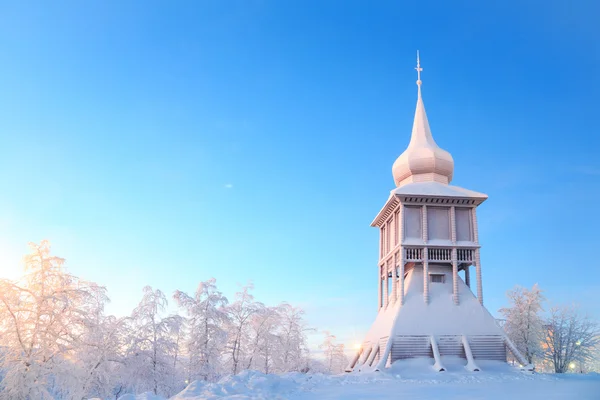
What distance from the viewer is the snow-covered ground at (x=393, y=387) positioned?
16641 mm

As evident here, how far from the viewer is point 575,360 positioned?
160ft

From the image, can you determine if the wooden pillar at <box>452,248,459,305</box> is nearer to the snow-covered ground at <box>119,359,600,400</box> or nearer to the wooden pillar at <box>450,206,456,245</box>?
the wooden pillar at <box>450,206,456,245</box>

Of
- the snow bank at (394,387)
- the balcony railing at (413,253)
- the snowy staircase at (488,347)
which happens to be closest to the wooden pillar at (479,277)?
the snowy staircase at (488,347)

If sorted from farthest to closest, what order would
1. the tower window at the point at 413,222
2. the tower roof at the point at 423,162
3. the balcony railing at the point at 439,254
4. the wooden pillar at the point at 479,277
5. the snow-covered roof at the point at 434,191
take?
the tower roof at the point at 423,162 → the tower window at the point at 413,222 → the balcony railing at the point at 439,254 → the snow-covered roof at the point at 434,191 → the wooden pillar at the point at 479,277

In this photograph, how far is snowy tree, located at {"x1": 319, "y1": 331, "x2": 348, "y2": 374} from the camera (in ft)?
218

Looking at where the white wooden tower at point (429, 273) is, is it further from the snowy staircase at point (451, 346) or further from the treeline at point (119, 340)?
the treeline at point (119, 340)

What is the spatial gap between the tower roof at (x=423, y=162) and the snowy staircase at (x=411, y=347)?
1246 centimetres

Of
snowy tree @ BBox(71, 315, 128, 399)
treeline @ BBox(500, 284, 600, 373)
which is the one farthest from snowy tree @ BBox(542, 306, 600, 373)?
snowy tree @ BBox(71, 315, 128, 399)

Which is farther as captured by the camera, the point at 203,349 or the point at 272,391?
the point at 203,349

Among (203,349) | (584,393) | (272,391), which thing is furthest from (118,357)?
(584,393)

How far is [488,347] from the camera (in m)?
30.8

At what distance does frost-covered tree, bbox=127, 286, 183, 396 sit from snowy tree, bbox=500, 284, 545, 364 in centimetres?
2949

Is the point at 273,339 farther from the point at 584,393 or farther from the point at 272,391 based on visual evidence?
the point at 584,393

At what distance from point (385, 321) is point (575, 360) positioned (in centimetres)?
2767
